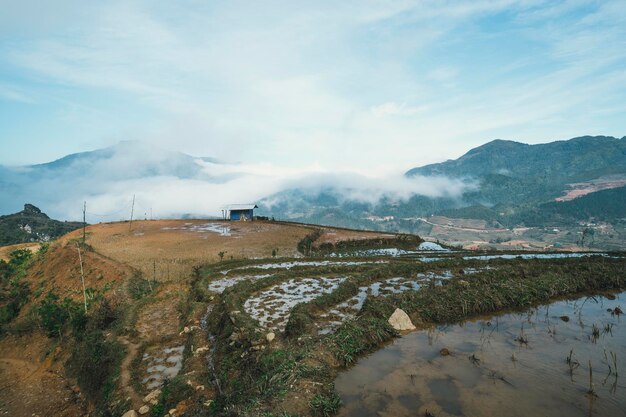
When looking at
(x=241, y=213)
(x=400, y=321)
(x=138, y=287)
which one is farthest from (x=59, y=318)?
(x=241, y=213)

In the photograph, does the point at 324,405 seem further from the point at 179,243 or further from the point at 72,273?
the point at 179,243

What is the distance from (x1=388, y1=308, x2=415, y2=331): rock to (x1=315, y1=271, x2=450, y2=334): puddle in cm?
227

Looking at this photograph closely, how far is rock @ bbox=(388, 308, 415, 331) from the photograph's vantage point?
45.1ft

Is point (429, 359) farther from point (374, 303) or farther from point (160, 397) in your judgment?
point (160, 397)

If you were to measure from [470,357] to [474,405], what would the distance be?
2.88m

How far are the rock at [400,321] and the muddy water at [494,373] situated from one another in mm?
605

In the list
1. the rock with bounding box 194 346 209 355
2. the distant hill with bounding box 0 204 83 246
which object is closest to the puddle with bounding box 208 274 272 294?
the rock with bounding box 194 346 209 355

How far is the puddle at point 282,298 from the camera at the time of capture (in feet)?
52.4

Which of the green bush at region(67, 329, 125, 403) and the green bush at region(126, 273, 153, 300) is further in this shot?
the green bush at region(126, 273, 153, 300)

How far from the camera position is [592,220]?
183m

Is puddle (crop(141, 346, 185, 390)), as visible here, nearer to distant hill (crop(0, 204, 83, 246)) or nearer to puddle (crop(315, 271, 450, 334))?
puddle (crop(315, 271, 450, 334))

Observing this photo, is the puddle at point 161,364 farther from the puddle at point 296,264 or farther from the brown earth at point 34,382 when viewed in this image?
the puddle at point 296,264

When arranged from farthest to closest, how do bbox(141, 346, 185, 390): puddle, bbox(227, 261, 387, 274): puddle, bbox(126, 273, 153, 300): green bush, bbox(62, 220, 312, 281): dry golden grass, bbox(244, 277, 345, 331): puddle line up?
bbox(62, 220, 312, 281): dry golden grass → bbox(227, 261, 387, 274): puddle → bbox(126, 273, 153, 300): green bush → bbox(244, 277, 345, 331): puddle → bbox(141, 346, 185, 390): puddle

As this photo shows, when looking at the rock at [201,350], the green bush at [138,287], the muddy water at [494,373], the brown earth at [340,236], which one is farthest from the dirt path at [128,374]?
the brown earth at [340,236]
